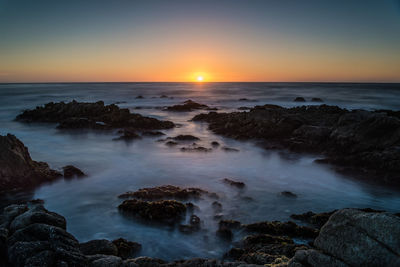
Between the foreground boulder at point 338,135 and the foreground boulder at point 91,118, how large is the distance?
561 cm

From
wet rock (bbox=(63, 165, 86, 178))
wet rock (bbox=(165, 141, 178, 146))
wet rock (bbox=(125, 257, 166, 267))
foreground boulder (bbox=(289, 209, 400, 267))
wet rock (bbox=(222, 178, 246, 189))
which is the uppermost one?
foreground boulder (bbox=(289, 209, 400, 267))

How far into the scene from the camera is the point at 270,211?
28.0 feet

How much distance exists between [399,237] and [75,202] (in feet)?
30.4

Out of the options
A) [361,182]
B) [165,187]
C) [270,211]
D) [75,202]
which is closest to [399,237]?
[270,211]

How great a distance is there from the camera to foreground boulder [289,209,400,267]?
3.53m

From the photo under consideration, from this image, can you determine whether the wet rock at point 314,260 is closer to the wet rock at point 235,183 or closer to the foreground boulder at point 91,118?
the wet rock at point 235,183

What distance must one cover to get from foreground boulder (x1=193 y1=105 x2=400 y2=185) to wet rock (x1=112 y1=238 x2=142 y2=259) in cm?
974

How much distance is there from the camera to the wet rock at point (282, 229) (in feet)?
22.2

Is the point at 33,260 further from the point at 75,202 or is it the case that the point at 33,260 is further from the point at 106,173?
the point at 106,173

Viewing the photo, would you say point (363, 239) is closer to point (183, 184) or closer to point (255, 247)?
point (255, 247)

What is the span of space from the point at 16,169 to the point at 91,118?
14.2 meters

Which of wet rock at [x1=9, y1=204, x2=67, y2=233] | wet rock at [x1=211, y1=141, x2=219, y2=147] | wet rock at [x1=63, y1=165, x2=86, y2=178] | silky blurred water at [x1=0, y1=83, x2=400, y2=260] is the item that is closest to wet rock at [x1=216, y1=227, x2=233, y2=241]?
silky blurred water at [x1=0, y1=83, x2=400, y2=260]

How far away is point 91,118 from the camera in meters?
23.4

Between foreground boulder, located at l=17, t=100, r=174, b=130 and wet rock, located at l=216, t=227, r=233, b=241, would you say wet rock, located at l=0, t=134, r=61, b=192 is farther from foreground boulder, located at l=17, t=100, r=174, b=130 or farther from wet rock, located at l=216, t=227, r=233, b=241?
foreground boulder, located at l=17, t=100, r=174, b=130
